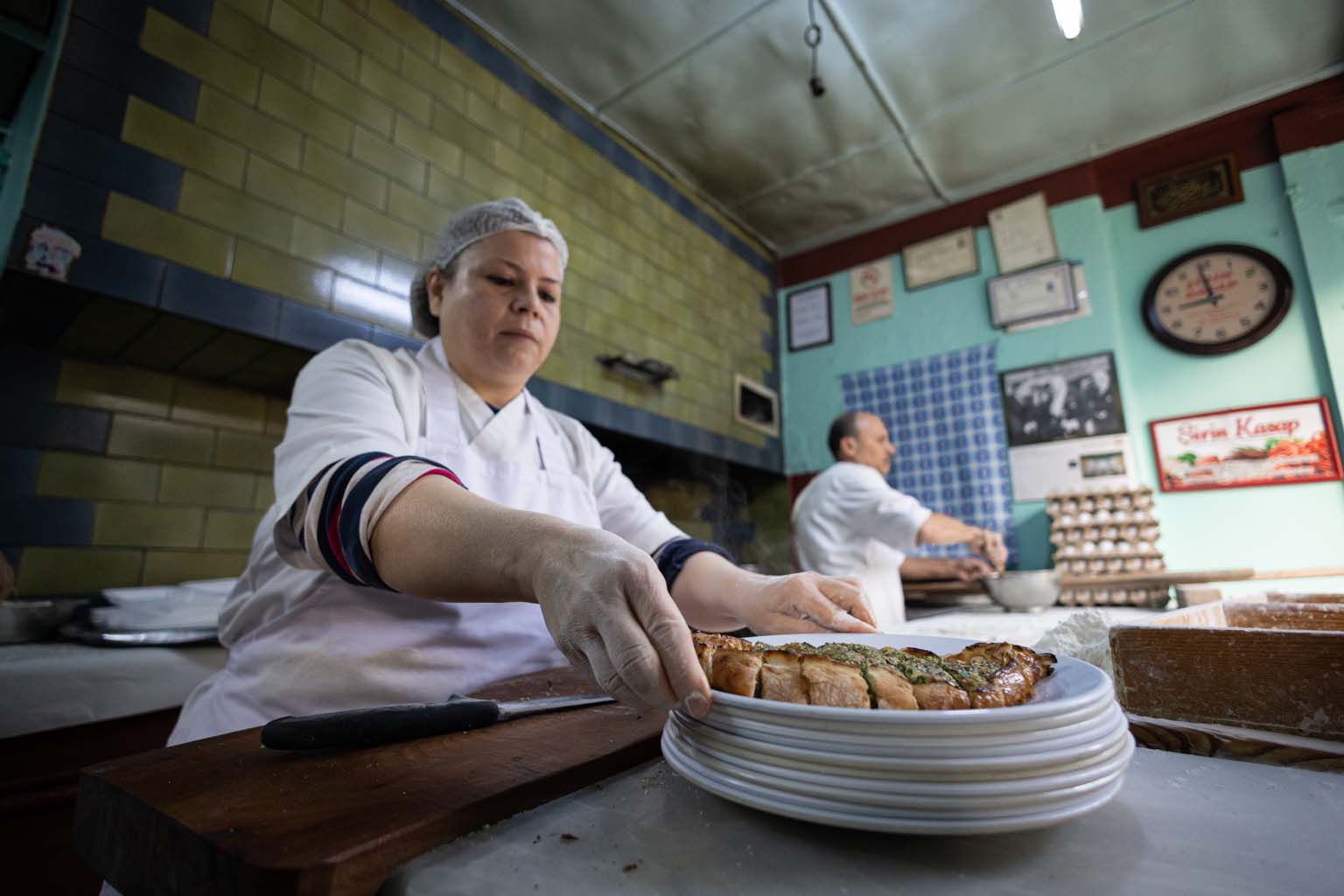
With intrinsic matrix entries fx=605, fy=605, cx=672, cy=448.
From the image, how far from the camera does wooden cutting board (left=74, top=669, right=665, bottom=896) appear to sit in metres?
0.43

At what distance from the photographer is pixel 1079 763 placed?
46cm

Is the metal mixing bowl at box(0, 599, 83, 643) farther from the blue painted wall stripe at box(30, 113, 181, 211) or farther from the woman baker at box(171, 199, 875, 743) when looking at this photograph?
the blue painted wall stripe at box(30, 113, 181, 211)

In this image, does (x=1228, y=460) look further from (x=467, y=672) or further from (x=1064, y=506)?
(x=467, y=672)

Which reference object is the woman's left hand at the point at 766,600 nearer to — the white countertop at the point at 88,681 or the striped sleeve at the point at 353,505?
the striped sleeve at the point at 353,505

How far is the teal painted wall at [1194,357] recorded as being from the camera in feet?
10.5

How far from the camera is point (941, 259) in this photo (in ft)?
14.8

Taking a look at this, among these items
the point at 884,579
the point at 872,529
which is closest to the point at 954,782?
the point at 872,529

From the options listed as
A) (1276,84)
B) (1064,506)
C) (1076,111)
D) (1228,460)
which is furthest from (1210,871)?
(1276,84)

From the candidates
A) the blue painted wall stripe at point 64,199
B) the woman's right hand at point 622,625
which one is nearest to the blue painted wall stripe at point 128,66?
the blue painted wall stripe at point 64,199

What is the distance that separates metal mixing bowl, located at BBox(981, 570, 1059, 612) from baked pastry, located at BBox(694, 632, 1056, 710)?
2465mm

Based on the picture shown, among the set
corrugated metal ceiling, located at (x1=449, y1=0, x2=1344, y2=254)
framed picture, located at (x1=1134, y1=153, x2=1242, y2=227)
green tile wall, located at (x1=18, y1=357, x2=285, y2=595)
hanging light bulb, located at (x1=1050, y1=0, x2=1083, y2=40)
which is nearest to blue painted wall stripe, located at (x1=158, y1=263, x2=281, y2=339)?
green tile wall, located at (x1=18, y1=357, x2=285, y2=595)

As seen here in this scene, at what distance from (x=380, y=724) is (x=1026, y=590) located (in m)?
2.92

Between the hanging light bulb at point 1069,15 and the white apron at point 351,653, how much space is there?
1.50 meters

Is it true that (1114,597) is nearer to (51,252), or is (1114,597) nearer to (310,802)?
(310,802)
